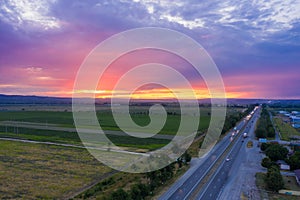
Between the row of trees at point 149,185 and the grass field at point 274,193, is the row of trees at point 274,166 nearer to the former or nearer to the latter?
the grass field at point 274,193

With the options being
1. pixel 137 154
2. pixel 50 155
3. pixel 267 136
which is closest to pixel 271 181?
pixel 137 154

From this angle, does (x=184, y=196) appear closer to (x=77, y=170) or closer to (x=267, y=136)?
(x=77, y=170)

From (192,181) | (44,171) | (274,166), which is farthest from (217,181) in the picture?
(44,171)

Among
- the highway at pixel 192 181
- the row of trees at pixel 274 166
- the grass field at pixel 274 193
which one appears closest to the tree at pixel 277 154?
the row of trees at pixel 274 166

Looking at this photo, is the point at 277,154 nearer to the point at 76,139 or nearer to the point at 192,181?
the point at 192,181

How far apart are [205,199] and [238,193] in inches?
169

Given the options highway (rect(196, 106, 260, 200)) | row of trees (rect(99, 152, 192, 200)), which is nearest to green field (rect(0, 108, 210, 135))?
highway (rect(196, 106, 260, 200))

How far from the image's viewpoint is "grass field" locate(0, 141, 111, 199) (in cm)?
2578

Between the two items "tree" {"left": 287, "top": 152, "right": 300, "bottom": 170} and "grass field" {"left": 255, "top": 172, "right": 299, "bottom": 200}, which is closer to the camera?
"grass field" {"left": 255, "top": 172, "right": 299, "bottom": 200}

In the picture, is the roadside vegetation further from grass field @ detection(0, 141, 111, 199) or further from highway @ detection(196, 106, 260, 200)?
highway @ detection(196, 106, 260, 200)

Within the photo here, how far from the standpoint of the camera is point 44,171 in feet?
106

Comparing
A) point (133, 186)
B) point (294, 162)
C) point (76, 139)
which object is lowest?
point (76, 139)

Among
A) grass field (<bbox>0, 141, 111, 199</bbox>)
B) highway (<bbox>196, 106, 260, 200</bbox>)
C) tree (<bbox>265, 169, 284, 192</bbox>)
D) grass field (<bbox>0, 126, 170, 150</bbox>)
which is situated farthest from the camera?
grass field (<bbox>0, 126, 170, 150</bbox>)

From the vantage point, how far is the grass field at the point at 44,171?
84.6 ft
